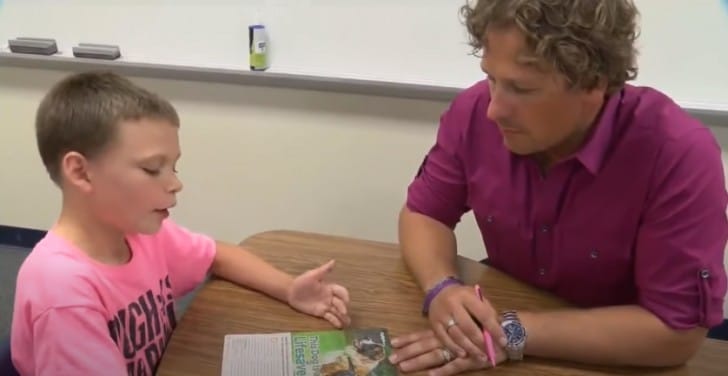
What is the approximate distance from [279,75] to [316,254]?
0.92m

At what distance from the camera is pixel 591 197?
4.31 feet

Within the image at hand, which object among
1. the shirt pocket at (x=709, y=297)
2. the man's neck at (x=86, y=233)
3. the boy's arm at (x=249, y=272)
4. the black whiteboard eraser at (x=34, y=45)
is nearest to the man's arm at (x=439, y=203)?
the boy's arm at (x=249, y=272)

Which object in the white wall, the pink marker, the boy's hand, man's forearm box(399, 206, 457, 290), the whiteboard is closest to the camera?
the pink marker

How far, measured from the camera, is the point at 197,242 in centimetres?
141

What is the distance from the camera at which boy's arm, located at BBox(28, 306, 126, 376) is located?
1.08 m

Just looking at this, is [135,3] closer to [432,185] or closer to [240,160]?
[240,160]

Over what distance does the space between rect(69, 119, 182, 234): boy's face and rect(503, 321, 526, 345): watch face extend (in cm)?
58

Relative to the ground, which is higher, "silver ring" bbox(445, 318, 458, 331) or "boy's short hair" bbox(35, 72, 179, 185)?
"boy's short hair" bbox(35, 72, 179, 185)

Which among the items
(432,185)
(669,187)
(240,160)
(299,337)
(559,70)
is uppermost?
(559,70)

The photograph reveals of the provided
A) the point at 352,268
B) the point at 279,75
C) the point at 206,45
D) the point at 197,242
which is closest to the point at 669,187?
the point at 352,268

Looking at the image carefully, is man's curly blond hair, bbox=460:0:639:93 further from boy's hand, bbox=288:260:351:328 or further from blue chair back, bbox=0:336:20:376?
blue chair back, bbox=0:336:20:376

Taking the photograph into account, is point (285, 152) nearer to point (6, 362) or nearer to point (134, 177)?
point (134, 177)

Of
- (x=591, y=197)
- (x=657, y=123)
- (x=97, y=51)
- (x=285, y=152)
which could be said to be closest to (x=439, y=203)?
(x=591, y=197)

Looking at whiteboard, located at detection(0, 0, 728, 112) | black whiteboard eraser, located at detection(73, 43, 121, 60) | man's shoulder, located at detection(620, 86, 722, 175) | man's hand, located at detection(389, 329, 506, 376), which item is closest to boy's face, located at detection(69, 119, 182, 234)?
man's hand, located at detection(389, 329, 506, 376)
